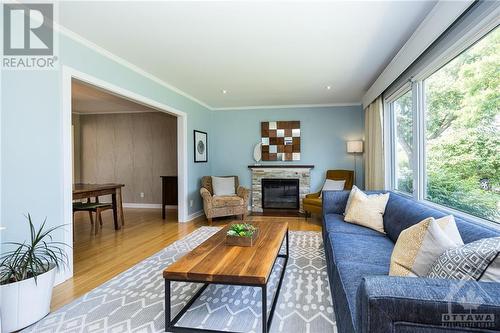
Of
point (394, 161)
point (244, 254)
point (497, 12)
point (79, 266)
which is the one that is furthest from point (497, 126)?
point (79, 266)

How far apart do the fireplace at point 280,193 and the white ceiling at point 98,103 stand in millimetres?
3103

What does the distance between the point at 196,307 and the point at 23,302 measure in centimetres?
113

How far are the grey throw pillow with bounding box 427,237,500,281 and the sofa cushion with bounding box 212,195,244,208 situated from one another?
3980 millimetres

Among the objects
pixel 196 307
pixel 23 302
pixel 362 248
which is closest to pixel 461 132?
pixel 362 248

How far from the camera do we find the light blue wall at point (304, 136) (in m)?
5.79

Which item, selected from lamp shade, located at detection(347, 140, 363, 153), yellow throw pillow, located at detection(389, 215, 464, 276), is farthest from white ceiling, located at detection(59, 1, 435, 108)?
yellow throw pillow, located at detection(389, 215, 464, 276)

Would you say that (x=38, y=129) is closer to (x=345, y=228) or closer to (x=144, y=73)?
(x=144, y=73)

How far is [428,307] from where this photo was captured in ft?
2.77

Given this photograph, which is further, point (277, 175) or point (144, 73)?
point (277, 175)

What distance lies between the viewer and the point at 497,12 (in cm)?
165

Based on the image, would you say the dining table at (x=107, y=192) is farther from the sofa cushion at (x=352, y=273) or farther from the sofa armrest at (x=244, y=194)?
the sofa cushion at (x=352, y=273)

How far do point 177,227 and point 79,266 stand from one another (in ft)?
5.95

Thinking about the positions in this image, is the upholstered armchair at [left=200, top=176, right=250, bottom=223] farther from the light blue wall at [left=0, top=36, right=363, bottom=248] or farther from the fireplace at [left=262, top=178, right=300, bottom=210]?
the light blue wall at [left=0, top=36, right=363, bottom=248]

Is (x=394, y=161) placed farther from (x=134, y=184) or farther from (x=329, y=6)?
(x=134, y=184)
